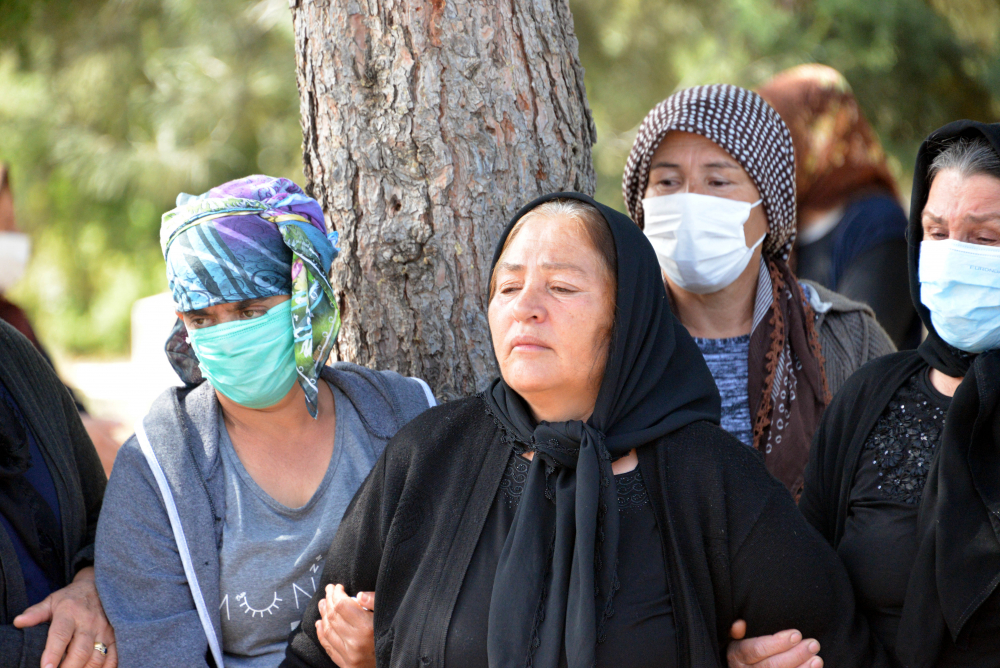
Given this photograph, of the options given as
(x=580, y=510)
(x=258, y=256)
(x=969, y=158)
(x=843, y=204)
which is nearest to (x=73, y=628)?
(x=258, y=256)

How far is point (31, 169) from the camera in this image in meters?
11.8

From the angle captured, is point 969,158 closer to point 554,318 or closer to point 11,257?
point 554,318

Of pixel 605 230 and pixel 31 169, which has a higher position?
pixel 31 169

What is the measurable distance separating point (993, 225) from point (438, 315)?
5.77ft

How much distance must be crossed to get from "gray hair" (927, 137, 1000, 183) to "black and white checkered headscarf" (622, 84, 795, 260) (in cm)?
86

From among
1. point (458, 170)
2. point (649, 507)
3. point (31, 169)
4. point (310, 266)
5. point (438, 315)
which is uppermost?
point (31, 169)

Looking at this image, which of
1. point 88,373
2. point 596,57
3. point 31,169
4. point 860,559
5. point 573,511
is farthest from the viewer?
point 88,373

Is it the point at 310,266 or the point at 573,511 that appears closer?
the point at 573,511

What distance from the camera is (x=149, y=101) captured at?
10609mm

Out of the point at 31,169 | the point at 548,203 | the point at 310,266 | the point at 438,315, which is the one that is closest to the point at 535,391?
the point at 548,203

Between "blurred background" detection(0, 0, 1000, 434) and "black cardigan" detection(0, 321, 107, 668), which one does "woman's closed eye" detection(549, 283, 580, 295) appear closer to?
"black cardigan" detection(0, 321, 107, 668)

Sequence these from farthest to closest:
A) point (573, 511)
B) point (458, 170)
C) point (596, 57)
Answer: point (596, 57) → point (458, 170) → point (573, 511)

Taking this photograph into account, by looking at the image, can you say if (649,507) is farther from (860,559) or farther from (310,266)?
(310,266)

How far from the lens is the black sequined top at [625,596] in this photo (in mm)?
2033
